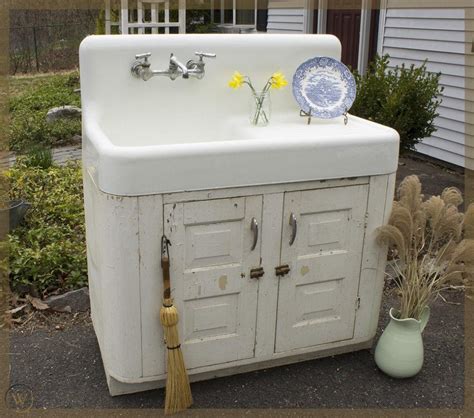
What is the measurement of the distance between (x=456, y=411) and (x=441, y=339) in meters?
0.56

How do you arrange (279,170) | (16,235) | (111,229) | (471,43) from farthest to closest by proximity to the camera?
(471,43) < (16,235) < (279,170) < (111,229)

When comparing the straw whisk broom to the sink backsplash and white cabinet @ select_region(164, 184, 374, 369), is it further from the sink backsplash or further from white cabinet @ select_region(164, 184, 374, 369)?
the sink backsplash

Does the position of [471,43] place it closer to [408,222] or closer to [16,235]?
[408,222]

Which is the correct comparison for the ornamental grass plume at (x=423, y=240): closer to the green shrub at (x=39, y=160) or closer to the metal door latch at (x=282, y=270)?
the metal door latch at (x=282, y=270)

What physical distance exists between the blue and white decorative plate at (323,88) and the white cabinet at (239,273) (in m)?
0.50

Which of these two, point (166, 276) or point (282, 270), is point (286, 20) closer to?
point (282, 270)

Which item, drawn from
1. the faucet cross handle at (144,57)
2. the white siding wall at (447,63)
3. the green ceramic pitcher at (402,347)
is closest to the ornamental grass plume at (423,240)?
the green ceramic pitcher at (402,347)

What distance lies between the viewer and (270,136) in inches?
94.5

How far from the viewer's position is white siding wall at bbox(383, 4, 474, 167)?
543 cm

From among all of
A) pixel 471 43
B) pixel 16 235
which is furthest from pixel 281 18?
pixel 16 235

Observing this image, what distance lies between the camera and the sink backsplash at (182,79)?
2404 mm

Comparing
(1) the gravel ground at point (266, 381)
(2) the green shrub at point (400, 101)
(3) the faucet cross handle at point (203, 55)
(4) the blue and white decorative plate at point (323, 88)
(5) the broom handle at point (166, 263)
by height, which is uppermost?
(3) the faucet cross handle at point (203, 55)

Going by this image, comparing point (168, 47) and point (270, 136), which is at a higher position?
point (168, 47)

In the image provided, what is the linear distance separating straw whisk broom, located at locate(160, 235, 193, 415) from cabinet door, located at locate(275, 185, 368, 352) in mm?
450
